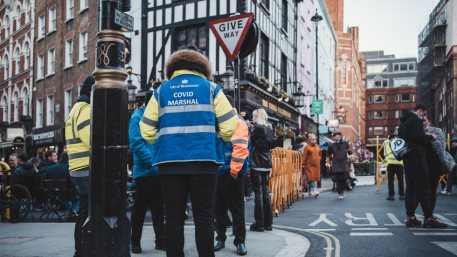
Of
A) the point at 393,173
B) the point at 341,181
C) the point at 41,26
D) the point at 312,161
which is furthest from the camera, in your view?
the point at 41,26

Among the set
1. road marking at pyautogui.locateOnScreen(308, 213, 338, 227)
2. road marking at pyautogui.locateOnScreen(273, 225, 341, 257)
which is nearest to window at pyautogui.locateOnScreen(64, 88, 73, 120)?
road marking at pyautogui.locateOnScreen(308, 213, 338, 227)

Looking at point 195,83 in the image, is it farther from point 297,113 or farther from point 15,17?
point 15,17

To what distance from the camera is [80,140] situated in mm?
5469

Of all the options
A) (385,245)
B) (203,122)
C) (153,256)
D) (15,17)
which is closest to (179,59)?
(203,122)

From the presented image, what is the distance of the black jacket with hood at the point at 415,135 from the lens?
8000 mm

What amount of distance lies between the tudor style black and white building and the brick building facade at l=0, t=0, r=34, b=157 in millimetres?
11572

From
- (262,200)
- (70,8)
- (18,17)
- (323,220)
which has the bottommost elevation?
(323,220)

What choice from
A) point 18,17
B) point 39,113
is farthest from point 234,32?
point 18,17

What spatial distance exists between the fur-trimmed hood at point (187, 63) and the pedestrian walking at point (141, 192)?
1.46m

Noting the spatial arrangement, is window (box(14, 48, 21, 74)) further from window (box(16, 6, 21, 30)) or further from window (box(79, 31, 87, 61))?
window (box(79, 31, 87, 61))

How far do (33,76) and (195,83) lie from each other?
1154 inches

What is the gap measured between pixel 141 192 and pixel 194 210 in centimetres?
197

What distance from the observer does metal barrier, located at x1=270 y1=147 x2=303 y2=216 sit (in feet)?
33.7

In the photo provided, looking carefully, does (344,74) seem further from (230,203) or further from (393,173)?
(230,203)
